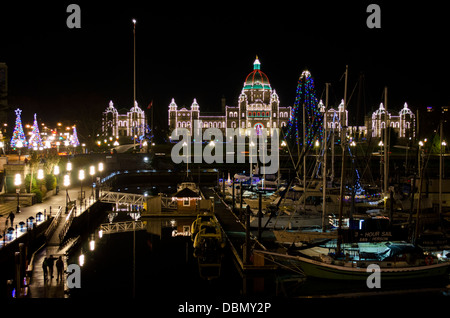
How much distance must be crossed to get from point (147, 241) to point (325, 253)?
11.6 meters

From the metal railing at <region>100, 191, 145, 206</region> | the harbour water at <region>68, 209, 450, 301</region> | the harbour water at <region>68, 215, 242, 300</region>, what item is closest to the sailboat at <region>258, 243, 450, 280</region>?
the harbour water at <region>68, 209, 450, 301</region>

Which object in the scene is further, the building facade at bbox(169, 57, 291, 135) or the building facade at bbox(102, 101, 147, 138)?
the building facade at bbox(102, 101, 147, 138)

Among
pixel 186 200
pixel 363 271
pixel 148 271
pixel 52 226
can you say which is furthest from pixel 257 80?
pixel 363 271

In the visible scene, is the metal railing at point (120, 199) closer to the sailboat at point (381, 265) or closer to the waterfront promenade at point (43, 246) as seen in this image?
the waterfront promenade at point (43, 246)

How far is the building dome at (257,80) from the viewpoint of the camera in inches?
5340

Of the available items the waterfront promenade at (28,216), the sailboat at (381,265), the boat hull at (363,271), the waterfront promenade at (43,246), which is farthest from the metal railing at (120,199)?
the boat hull at (363,271)

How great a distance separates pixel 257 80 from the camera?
13712cm

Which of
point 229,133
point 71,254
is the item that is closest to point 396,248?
point 71,254

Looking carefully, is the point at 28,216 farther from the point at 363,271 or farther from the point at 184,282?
the point at 363,271

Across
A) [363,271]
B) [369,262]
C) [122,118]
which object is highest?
[122,118]

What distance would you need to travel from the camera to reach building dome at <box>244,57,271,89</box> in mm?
135625

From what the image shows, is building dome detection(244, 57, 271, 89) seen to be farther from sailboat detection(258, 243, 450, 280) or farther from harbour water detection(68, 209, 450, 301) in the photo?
sailboat detection(258, 243, 450, 280)

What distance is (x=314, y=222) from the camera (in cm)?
2769
